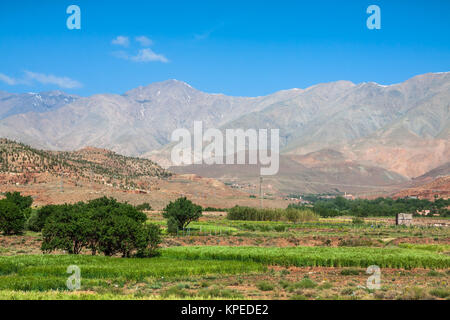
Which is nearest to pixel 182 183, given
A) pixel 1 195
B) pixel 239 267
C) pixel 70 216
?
pixel 1 195

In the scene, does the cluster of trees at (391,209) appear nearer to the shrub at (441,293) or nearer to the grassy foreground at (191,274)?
the grassy foreground at (191,274)

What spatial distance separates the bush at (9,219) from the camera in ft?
222

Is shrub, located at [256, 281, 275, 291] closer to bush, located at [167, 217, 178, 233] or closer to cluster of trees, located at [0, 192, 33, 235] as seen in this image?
bush, located at [167, 217, 178, 233]

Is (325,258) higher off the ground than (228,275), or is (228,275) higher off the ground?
(325,258)

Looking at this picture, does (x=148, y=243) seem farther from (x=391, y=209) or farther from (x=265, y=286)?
(x=391, y=209)

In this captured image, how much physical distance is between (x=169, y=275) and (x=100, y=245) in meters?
13.8

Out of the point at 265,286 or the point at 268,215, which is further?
the point at 268,215

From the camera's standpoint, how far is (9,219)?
68312 millimetres

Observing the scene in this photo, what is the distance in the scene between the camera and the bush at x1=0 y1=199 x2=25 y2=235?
6762cm

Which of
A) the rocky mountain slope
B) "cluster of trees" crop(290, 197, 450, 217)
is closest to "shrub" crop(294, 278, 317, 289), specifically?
the rocky mountain slope

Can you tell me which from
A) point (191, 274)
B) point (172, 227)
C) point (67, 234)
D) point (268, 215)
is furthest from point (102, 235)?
point (268, 215)

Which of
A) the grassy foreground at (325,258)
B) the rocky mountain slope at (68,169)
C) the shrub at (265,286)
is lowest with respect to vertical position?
the grassy foreground at (325,258)

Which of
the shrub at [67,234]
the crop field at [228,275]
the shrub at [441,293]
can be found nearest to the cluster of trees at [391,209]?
the crop field at [228,275]

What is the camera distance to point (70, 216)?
4938 centimetres
